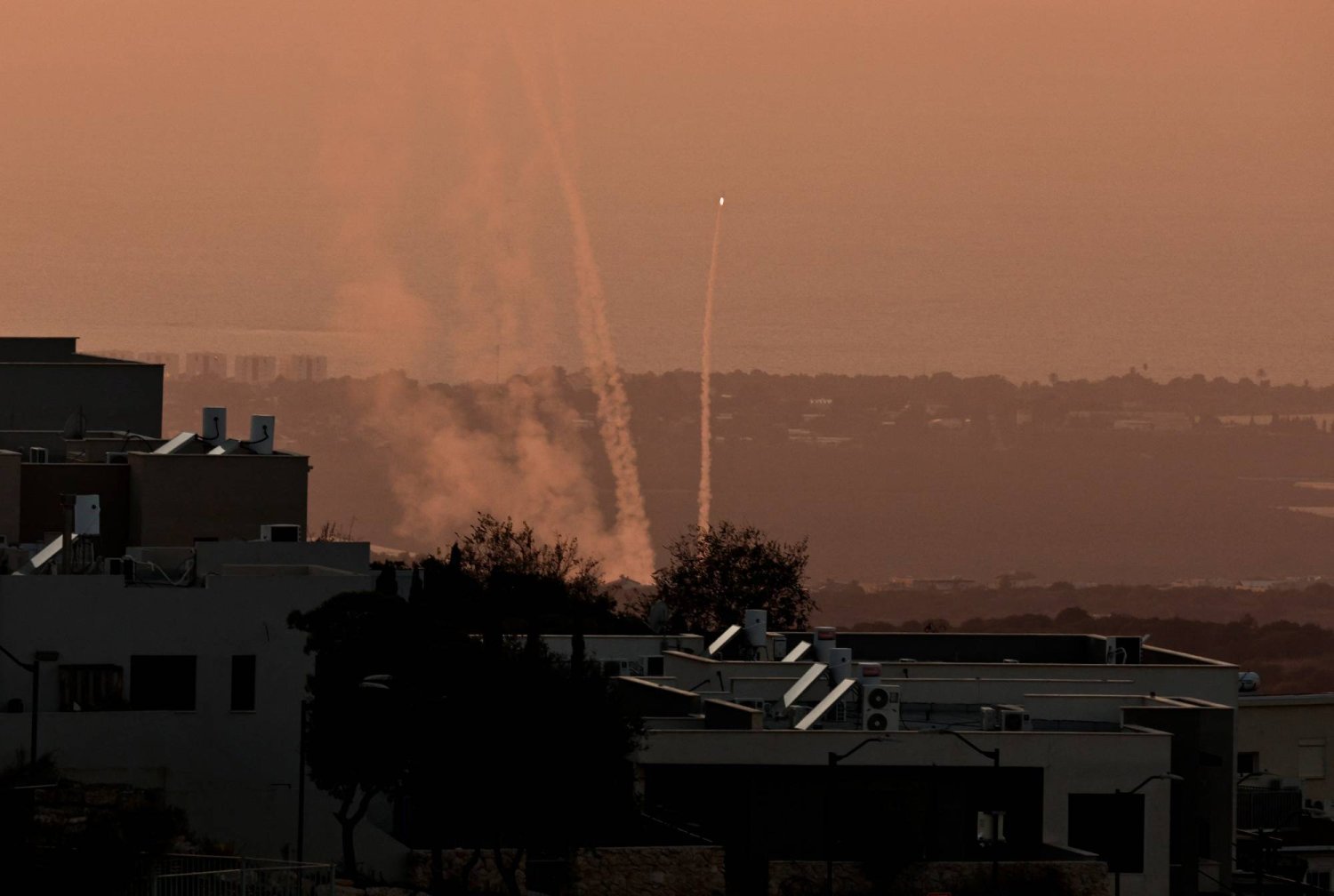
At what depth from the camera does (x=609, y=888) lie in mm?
65500

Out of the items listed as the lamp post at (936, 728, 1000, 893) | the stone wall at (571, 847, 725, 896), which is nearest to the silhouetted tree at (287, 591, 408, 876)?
the stone wall at (571, 847, 725, 896)

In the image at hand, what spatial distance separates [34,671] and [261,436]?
3494 centimetres

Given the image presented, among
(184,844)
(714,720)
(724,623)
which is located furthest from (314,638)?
(724,623)

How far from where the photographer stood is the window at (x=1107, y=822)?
74625 mm

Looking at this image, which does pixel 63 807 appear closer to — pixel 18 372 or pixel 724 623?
pixel 18 372

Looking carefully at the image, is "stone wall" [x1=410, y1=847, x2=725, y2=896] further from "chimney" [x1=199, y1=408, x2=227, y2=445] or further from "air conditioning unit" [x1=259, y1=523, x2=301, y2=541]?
"chimney" [x1=199, y1=408, x2=227, y2=445]

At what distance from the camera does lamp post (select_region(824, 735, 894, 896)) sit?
7056 cm

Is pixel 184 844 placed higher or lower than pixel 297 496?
lower

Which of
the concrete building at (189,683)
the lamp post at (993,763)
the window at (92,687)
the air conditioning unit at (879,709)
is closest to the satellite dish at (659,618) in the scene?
the air conditioning unit at (879,709)

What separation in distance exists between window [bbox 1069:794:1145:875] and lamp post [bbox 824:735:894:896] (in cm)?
624

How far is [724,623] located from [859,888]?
93.0 metres

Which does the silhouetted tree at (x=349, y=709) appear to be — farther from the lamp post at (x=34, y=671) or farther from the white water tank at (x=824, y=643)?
the white water tank at (x=824, y=643)

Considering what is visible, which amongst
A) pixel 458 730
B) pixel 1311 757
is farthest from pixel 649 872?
pixel 1311 757

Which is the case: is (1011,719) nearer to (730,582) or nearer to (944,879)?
(944,879)
